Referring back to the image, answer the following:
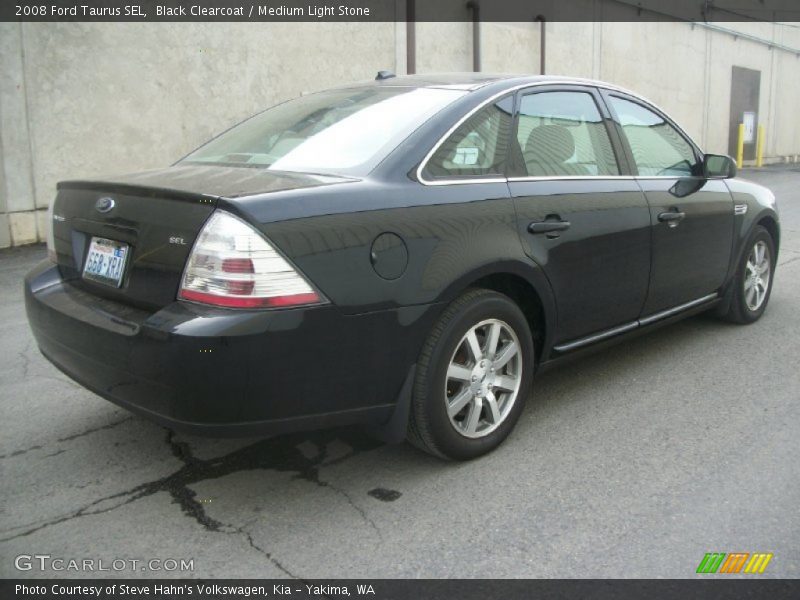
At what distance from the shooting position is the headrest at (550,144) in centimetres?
350

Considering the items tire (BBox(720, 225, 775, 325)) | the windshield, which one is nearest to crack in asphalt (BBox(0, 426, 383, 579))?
the windshield

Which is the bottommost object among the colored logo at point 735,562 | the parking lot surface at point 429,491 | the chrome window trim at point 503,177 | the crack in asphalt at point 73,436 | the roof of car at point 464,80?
the colored logo at point 735,562

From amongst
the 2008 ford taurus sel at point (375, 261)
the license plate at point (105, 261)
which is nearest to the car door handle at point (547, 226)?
the 2008 ford taurus sel at point (375, 261)

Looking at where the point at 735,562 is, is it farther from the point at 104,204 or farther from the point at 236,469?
the point at 104,204

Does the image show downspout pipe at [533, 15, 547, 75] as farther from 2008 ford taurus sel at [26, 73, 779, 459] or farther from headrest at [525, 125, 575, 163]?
headrest at [525, 125, 575, 163]

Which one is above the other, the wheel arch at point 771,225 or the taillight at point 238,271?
the taillight at point 238,271

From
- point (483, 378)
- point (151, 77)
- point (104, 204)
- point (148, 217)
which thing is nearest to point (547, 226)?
point (483, 378)

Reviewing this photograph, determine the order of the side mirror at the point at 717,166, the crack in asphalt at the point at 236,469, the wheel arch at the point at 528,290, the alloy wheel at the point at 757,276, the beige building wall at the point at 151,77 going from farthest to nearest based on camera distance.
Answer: the beige building wall at the point at 151,77
the alloy wheel at the point at 757,276
the side mirror at the point at 717,166
the wheel arch at the point at 528,290
the crack in asphalt at the point at 236,469

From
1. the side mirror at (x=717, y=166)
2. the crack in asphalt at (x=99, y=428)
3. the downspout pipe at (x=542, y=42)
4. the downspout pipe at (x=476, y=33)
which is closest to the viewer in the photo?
the crack in asphalt at (x=99, y=428)

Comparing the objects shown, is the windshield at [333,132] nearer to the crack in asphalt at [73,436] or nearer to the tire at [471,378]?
the tire at [471,378]

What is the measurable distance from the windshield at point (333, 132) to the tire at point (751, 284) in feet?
8.80

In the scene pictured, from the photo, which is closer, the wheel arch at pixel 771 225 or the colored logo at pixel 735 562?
the colored logo at pixel 735 562

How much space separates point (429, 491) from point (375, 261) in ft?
3.06

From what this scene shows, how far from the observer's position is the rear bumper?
242cm
